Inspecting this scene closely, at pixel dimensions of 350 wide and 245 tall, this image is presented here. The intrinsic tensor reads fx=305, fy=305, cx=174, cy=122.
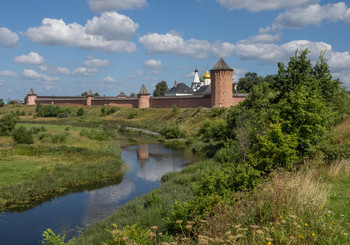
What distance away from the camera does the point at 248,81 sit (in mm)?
65500

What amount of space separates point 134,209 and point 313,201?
7.16 metres

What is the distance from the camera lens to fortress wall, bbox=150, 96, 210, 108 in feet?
151

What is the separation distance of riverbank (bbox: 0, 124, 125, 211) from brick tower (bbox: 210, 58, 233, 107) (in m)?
23.7

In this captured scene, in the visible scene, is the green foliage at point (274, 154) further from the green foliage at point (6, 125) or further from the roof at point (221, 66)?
the roof at point (221, 66)

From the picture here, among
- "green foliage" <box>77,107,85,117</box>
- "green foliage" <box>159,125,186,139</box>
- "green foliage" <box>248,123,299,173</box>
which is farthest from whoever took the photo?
"green foliage" <box>77,107,85,117</box>

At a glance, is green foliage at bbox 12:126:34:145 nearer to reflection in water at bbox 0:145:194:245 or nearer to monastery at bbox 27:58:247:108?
reflection in water at bbox 0:145:194:245

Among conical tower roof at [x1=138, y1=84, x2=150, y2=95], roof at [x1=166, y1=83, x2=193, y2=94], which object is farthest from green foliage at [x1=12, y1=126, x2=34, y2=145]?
roof at [x1=166, y1=83, x2=193, y2=94]

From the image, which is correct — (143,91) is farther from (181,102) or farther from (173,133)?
(173,133)

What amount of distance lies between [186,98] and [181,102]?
1197mm

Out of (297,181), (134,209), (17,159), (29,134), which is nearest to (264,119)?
(134,209)

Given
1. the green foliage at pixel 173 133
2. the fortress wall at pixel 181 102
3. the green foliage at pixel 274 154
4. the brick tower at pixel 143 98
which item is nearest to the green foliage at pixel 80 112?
the brick tower at pixel 143 98

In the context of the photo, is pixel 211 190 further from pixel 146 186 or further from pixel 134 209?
pixel 146 186

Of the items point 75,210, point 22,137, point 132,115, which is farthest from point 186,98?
point 75,210

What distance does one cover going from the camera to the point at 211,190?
6773 millimetres
